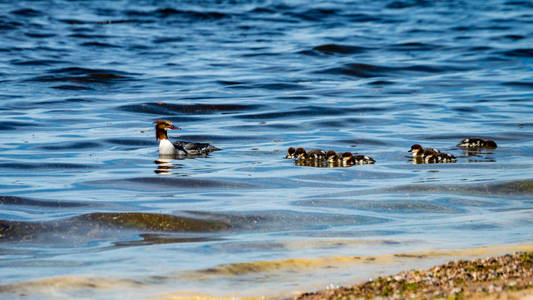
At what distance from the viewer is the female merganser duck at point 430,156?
11688 millimetres

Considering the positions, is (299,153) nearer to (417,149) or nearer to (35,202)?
(417,149)

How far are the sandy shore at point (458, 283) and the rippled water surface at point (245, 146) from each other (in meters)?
0.79

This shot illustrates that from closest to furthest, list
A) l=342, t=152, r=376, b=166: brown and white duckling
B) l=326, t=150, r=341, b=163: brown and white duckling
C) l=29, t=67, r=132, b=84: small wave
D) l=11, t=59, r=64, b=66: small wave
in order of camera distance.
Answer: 1. l=342, t=152, r=376, b=166: brown and white duckling
2. l=326, t=150, r=341, b=163: brown and white duckling
3. l=29, t=67, r=132, b=84: small wave
4. l=11, t=59, r=64, b=66: small wave

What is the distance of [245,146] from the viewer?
45.7ft

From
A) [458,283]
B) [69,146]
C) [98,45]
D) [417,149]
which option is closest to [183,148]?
[69,146]

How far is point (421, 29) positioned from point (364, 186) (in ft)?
83.9

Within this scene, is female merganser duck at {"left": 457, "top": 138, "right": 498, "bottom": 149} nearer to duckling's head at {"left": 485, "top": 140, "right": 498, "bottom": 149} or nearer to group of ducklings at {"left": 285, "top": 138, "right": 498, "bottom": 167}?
duckling's head at {"left": 485, "top": 140, "right": 498, "bottom": 149}

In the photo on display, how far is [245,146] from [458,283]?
8.57 m

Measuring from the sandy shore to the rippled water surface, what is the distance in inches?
31.1

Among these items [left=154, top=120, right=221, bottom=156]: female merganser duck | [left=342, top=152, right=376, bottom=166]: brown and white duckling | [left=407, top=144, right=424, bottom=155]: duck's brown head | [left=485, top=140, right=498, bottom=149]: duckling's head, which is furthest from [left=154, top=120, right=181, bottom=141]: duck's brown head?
[left=485, top=140, right=498, bottom=149]: duckling's head

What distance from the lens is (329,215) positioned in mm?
8477

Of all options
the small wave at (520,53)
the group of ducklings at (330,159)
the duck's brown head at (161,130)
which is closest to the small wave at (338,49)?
the small wave at (520,53)

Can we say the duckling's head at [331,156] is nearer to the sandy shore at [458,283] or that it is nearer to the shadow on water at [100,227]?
the shadow on water at [100,227]

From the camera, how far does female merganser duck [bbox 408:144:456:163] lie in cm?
1169
